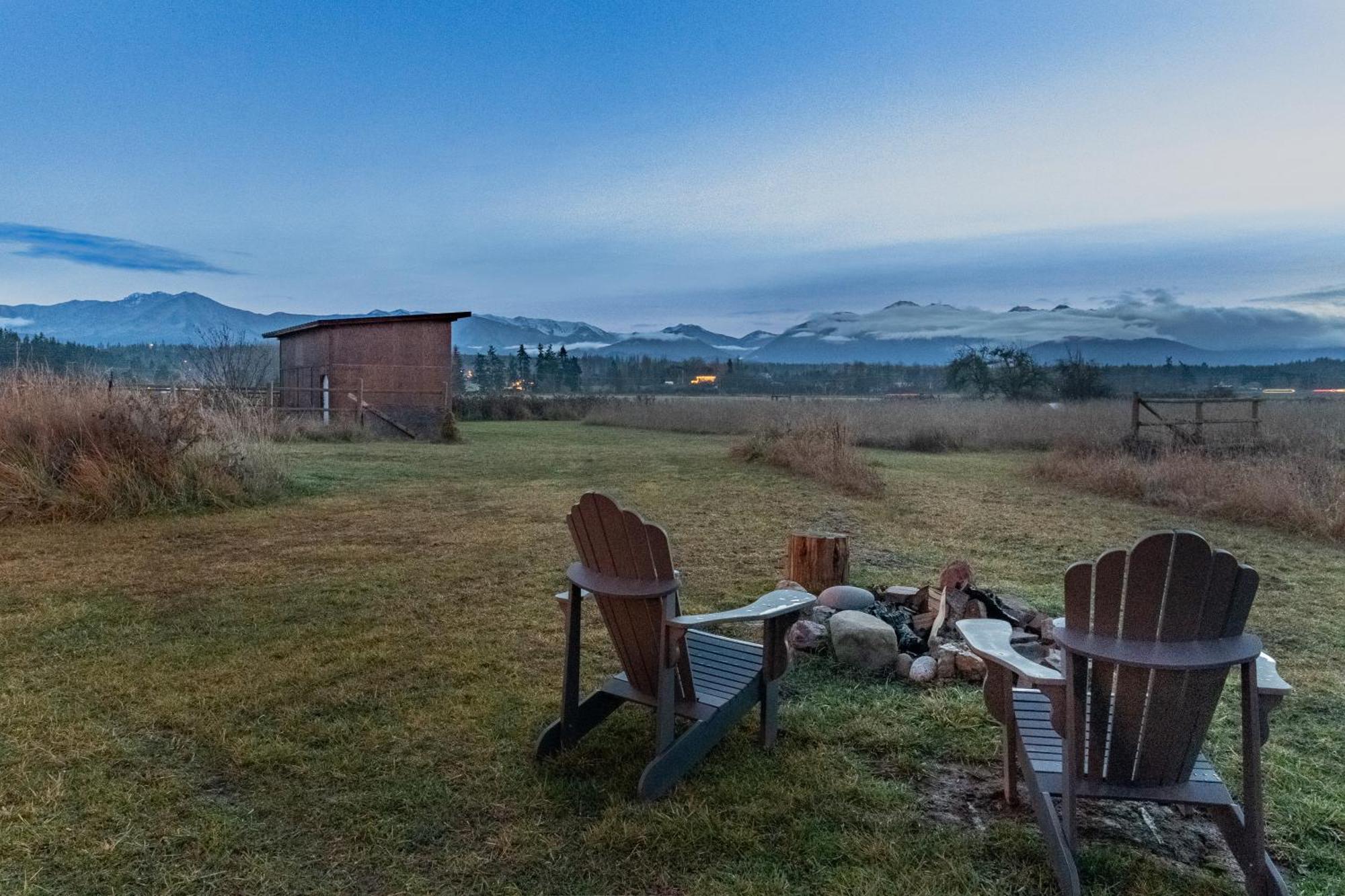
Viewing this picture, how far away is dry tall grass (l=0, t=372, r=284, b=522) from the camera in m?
7.26

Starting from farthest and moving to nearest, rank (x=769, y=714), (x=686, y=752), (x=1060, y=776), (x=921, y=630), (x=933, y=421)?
(x=933, y=421) → (x=921, y=630) → (x=769, y=714) → (x=686, y=752) → (x=1060, y=776)

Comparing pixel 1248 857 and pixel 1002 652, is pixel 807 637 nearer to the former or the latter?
pixel 1002 652

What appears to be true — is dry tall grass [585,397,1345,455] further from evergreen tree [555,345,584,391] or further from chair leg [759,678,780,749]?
evergreen tree [555,345,584,391]

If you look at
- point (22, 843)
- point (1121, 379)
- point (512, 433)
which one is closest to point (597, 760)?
point (22, 843)

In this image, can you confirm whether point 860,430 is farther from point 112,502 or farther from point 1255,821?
point 1255,821

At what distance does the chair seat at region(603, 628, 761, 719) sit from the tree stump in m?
2.00

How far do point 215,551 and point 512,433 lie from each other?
15979 mm

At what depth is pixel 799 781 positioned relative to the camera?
2.60 m

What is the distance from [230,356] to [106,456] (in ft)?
54.7

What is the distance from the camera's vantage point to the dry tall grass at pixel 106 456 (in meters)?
7.26

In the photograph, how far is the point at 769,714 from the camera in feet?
9.48

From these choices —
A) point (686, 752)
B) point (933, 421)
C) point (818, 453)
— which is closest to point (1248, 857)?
point (686, 752)

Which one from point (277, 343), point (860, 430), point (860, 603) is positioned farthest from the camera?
point (277, 343)

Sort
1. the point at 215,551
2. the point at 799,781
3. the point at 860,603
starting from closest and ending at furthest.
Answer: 1. the point at 799,781
2. the point at 860,603
3. the point at 215,551
